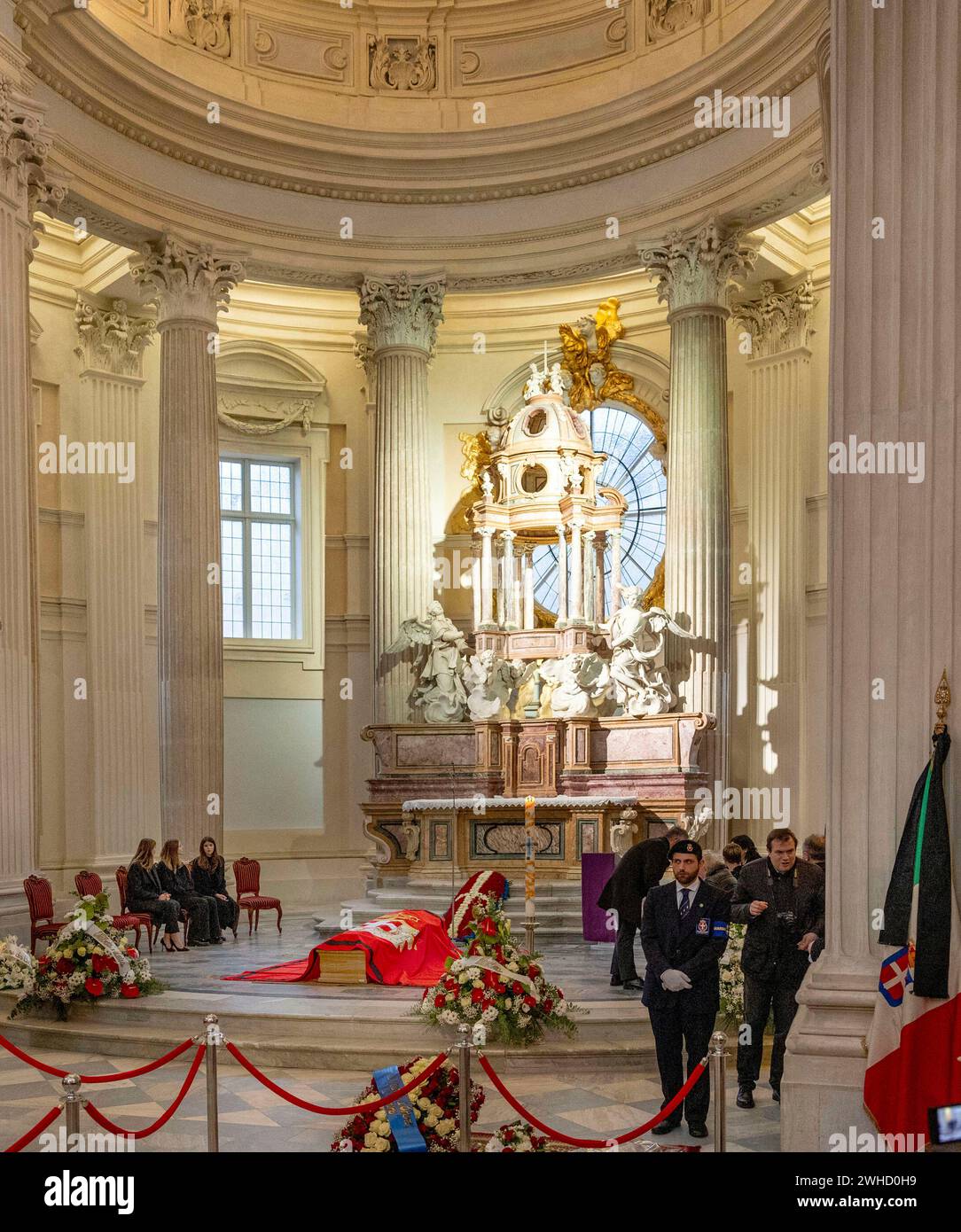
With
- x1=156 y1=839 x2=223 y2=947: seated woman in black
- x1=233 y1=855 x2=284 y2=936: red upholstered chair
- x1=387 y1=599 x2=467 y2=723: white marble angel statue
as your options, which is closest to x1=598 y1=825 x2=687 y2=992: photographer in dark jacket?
x1=156 y1=839 x2=223 y2=947: seated woman in black

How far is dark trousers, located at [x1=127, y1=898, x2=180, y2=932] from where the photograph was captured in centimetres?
1439

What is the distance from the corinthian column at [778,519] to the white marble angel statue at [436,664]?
4091mm

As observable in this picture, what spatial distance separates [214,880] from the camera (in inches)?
631

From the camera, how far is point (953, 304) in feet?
21.5

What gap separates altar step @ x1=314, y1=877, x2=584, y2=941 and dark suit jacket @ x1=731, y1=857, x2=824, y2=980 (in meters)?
6.46

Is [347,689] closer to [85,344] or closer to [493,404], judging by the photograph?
[493,404]

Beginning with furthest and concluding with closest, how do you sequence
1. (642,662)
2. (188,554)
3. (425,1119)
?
(188,554) < (642,662) < (425,1119)

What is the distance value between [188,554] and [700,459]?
258 inches

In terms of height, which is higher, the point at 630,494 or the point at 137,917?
the point at 630,494

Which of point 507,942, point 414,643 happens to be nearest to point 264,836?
point 414,643

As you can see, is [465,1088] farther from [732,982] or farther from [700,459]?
[700,459]

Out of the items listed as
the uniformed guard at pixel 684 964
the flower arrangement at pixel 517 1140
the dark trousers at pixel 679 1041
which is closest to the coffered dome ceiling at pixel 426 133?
the uniformed guard at pixel 684 964

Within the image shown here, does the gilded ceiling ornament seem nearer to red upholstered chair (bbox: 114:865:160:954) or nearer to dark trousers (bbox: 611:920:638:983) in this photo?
red upholstered chair (bbox: 114:865:160:954)

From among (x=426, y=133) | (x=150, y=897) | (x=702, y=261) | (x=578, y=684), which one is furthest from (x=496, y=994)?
(x=426, y=133)
